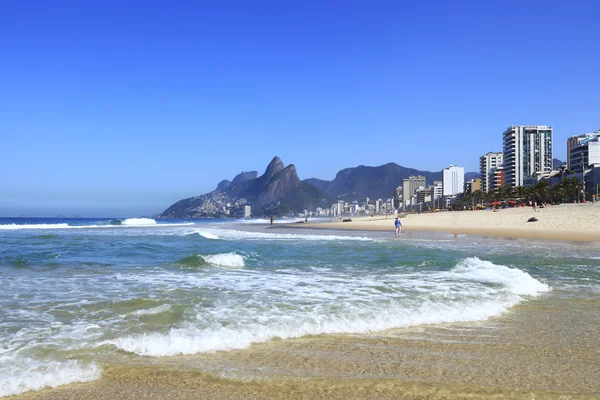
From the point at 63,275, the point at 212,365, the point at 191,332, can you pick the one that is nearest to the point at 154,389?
the point at 212,365

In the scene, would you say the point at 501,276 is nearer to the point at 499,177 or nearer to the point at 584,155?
the point at 584,155

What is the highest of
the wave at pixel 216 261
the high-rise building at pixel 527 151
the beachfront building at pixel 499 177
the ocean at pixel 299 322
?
the high-rise building at pixel 527 151

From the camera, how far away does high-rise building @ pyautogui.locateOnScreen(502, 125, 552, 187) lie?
178875 mm

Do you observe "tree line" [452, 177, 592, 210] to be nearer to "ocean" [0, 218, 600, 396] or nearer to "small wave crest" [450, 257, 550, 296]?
"small wave crest" [450, 257, 550, 296]

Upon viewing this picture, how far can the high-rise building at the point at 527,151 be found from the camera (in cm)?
17888

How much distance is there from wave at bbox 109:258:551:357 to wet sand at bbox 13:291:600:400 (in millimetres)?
338

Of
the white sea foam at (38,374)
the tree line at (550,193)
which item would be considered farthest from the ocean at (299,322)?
the tree line at (550,193)

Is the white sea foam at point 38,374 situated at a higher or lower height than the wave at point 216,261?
higher

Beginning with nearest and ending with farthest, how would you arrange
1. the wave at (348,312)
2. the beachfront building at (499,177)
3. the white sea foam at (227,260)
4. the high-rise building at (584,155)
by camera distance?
the wave at (348,312)
the white sea foam at (227,260)
the high-rise building at (584,155)
the beachfront building at (499,177)

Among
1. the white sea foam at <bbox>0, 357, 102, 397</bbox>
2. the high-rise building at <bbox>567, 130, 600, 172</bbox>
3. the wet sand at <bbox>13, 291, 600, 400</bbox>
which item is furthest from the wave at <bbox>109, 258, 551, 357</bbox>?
the high-rise building at <bbox>567, 130, 600, 172</bbox>

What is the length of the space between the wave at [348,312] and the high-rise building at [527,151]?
608 ft

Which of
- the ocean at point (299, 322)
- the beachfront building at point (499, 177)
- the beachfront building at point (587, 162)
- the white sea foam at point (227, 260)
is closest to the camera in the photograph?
the ocean at point (299, 322)

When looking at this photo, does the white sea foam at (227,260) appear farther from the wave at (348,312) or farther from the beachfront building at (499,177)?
the beachfront building at (499,177)

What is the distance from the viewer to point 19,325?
254 inches
